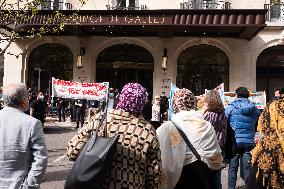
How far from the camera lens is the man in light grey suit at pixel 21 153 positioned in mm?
3504

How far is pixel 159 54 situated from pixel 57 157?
11013 millimetres

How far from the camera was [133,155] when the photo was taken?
3268 mm

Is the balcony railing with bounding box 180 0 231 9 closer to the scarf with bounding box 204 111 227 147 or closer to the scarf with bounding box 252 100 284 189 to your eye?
the scarf with bounding box 204 111 227 147

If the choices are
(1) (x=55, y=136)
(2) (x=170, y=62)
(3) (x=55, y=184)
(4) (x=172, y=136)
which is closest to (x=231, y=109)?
(4) (x=172, y=136)

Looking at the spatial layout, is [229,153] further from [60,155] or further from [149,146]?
[60,155]

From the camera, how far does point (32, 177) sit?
3459mm

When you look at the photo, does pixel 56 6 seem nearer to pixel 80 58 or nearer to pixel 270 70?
pixel 80 58

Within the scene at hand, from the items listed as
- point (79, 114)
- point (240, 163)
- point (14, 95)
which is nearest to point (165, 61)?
point (79, 114)

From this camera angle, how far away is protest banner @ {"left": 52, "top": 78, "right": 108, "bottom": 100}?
17734 mm

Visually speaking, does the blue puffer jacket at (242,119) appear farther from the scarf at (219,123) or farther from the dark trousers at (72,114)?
the dark trousers at (72,114)

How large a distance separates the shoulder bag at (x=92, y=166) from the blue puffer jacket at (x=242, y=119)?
3810 millimetres

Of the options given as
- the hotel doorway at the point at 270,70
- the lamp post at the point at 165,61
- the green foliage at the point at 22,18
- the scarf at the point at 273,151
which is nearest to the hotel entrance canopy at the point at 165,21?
the green foliage at the point at 22,18

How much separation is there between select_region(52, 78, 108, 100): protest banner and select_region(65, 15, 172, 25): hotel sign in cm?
264

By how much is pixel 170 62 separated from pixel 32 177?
17.1 m
